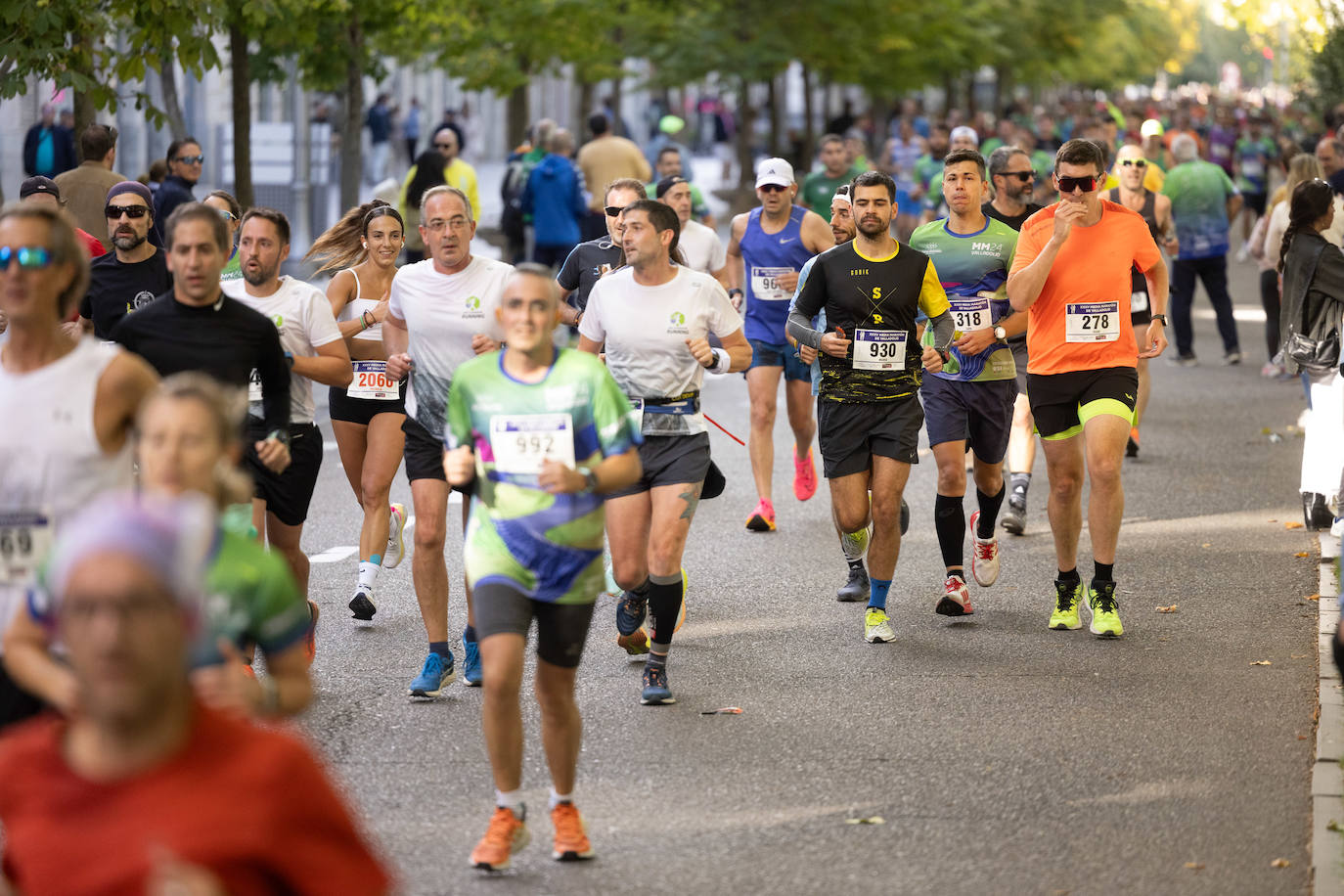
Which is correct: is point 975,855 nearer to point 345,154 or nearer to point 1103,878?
point 1103,878

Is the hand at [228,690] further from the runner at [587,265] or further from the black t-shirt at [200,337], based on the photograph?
the runner at [587,265]

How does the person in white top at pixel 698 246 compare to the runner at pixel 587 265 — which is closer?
the runner at pixel 587 265

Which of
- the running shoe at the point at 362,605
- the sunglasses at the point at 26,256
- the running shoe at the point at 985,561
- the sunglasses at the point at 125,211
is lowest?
the running shoe at the point at 362,605

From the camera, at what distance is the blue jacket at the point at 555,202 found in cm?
1947

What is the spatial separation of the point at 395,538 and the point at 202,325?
11.0ft

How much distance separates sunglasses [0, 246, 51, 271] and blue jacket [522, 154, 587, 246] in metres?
15.1

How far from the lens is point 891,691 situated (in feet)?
24.5

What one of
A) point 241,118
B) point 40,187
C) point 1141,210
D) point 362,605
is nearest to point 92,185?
→ point 40,187

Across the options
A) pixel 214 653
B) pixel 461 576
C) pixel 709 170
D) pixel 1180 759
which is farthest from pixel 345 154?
pixel 709 170

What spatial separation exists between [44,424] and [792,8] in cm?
3178

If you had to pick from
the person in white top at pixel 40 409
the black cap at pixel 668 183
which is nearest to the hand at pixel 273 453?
the person in white top at pixel 40 409

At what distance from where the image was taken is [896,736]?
685 cm

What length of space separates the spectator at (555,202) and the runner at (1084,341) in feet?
37.5

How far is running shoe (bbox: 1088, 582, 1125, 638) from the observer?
27.4 feet
